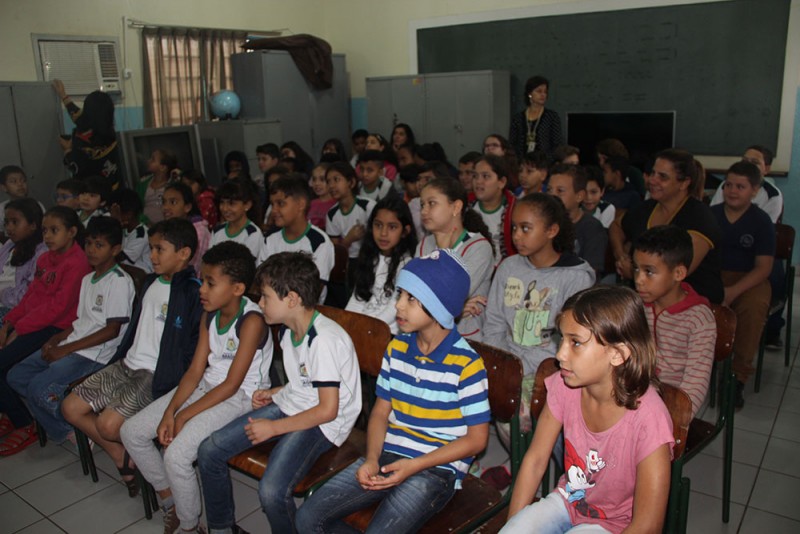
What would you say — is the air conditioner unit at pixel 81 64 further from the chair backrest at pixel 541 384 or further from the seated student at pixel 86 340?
the chair backrest at pixel 541 384

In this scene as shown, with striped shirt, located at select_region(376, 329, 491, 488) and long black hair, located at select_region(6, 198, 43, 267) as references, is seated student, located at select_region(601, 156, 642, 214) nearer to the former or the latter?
striped shirt, located at select_region(376, 329, 491, 488)

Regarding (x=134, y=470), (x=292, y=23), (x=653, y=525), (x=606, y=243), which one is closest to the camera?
(x=653, y=525)

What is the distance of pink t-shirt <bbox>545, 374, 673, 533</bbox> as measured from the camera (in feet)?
5.08

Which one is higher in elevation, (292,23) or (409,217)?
(292,23)

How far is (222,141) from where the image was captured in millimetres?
7398

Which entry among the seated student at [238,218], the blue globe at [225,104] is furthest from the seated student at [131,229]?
the blue globe at [225,104]

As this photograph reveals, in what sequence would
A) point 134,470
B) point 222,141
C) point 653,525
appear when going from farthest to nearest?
point 222,141 → point 134,470 → point 653,525

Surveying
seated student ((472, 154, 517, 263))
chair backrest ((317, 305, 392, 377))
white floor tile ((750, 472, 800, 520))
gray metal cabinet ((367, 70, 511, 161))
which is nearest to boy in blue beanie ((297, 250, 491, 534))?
chair backrest ((317, 305, 392, 377))

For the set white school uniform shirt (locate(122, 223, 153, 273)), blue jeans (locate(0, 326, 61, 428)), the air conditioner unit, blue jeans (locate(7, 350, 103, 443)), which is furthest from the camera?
the air conditioner unit

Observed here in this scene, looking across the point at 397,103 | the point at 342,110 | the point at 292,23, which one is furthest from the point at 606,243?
the point at 292,23

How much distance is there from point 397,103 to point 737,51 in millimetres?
3694

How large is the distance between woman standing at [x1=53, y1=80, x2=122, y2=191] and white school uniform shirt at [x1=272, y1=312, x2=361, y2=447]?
428cm

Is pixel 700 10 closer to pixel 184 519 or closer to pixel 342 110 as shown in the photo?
pixel 342 110

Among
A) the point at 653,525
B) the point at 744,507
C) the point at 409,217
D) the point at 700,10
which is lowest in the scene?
the point at 744,507
